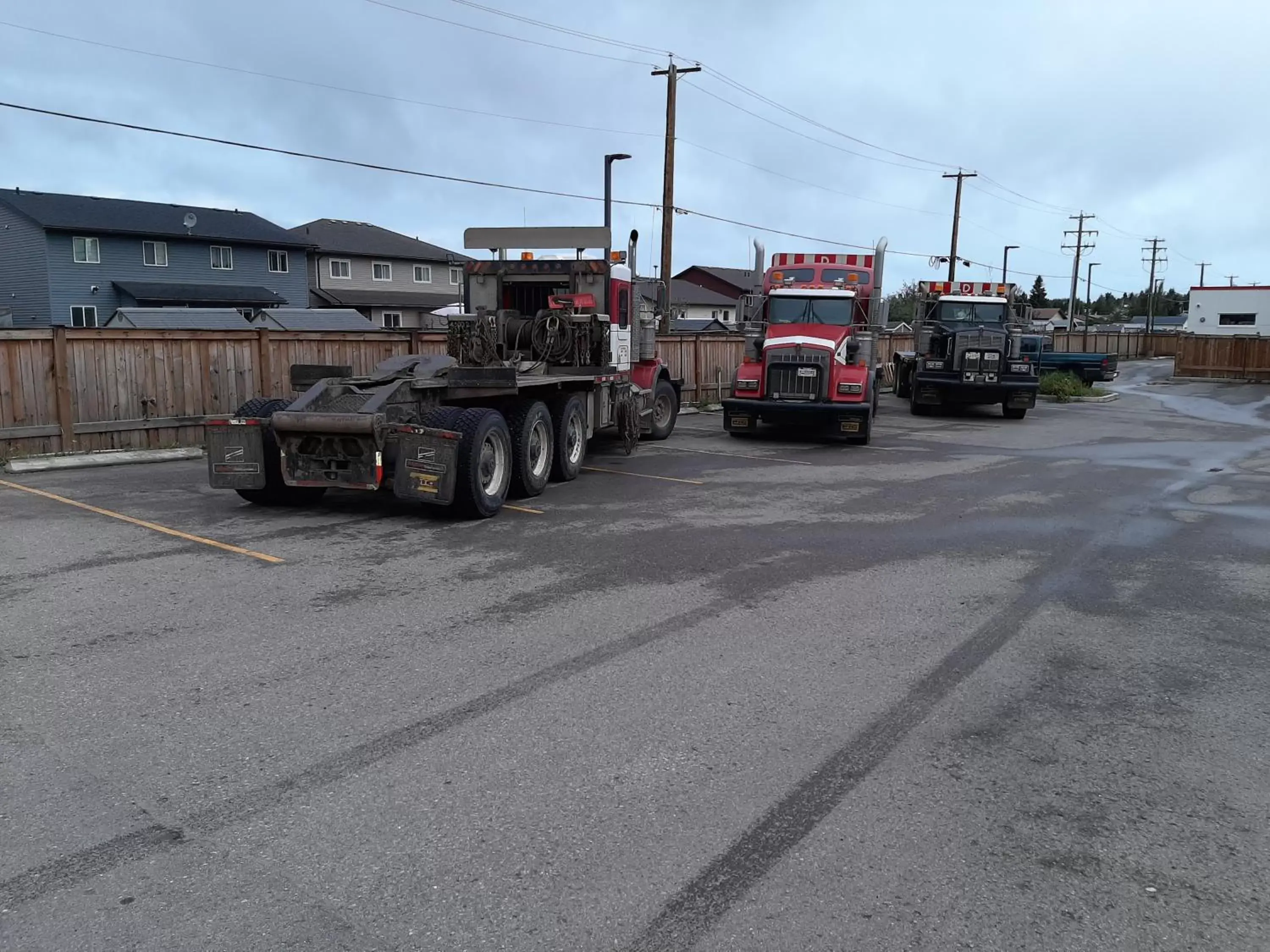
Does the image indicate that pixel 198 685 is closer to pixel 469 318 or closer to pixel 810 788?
pixel 810 788

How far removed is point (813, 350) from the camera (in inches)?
663

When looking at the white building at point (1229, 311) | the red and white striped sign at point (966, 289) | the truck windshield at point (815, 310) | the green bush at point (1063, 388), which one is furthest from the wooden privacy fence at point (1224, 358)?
the truck windshield at point (815, 310)

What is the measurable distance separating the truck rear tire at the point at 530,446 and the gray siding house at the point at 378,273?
36.1 m

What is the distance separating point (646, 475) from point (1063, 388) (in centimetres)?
2192

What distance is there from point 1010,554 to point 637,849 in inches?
241

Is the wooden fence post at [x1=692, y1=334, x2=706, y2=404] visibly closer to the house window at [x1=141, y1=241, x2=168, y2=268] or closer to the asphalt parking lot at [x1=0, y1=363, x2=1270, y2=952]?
the asphalt parking lot at [x1=0, y1=363, x2=1270, y2=952]

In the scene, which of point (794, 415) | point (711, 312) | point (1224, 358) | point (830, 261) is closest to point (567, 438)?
point (794, 415)

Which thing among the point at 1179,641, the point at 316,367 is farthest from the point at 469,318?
the point at 1179,641

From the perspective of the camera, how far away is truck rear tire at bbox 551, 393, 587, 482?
11961 millimetres

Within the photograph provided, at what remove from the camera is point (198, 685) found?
519cm

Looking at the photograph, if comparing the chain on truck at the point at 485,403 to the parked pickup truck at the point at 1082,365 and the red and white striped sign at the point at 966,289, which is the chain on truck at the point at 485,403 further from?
the parked pickup truck at the point at 1082,365

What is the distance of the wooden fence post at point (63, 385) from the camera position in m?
13.2

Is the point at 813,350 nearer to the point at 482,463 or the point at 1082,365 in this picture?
the point at 482,463

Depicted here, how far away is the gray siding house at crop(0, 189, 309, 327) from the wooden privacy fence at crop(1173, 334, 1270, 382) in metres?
41.8
